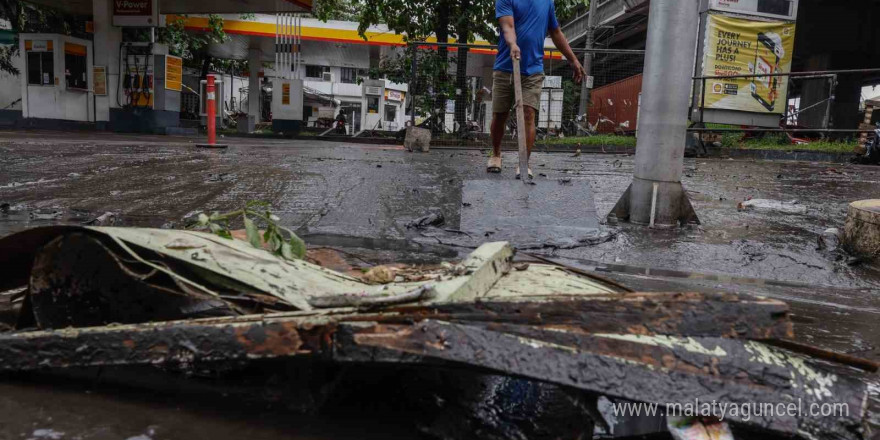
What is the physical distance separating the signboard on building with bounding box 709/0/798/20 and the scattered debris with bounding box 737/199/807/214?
9.59 metres

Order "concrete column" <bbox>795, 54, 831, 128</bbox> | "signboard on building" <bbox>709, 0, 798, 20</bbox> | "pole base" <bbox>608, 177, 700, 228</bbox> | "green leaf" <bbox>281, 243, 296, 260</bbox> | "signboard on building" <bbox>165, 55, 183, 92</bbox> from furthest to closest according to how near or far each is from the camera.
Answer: "concrete column" <bbox>795, 54, 831, 128</bbox> < "signboard on building" <bbox>165, 55, 183, 92</bbox> < "signboard on building" <bbox>709, 0, 798, 20</bbox> < "pole base" <bbox>608, 177, 700, 228</bbox> < "green leaf" <bbox>281, 243, 296, 260</bbox>

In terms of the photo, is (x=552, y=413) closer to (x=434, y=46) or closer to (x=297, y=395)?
(x=297, y=395)

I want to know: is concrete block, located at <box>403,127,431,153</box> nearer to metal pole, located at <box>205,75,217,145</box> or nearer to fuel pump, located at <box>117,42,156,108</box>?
metal pole, located at <box>205,75,217,145</box>

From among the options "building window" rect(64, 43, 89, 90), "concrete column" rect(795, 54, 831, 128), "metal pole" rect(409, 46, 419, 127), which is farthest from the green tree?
"concrete column" rect(795, 54, 831, 128)

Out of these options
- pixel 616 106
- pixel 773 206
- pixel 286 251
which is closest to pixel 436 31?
pixel 616 106

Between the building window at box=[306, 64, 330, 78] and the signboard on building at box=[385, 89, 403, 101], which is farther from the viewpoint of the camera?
the building window at box=[306, 64, 330, 78]

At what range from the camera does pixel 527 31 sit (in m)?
5.65

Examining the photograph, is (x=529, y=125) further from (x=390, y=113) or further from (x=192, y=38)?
(x=390, y=113)

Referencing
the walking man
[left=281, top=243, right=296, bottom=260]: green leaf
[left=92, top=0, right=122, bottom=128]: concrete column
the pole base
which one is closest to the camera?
[left=281, top=243, right=296, bottom=260]: green leaf

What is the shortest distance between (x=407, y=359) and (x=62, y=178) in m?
5.63

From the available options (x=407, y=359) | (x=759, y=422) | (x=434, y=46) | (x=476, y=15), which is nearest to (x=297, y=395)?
(x=407, y=359)

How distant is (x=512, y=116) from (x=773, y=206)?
1146 centimetres

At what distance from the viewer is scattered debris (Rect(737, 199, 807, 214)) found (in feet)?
16.7

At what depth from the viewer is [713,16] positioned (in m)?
13.5
